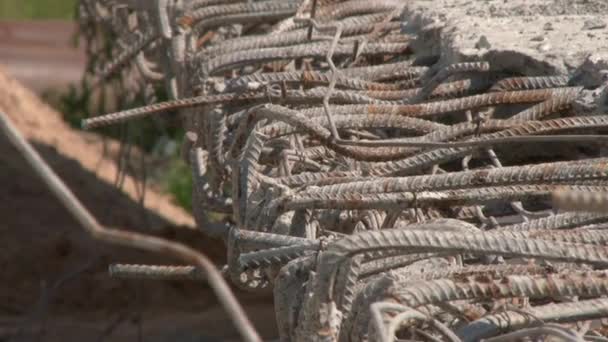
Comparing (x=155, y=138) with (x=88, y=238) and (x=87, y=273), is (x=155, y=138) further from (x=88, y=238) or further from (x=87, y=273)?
(x=87, y=273)

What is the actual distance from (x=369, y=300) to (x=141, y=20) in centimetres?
279

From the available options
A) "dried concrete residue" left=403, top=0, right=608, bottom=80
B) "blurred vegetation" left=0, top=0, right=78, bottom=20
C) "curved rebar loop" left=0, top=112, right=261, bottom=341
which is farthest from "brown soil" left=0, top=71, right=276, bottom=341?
"blurred vegetation" left=0, top=0, right=78, bottom=20

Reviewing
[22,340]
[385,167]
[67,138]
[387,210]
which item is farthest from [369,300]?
[67,138]

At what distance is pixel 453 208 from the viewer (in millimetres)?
2154

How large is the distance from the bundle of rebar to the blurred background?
1304mm

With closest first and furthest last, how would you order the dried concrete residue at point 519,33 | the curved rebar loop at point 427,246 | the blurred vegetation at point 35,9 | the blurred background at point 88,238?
the curved rebar loop at point 427,246 < the dried concrete residue at point 519,33 < the blurred background at point 88,238 < the blurred vegetation at point 35,9

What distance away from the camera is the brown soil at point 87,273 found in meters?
6.68

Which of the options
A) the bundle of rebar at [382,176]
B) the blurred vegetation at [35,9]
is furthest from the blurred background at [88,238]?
the blurred vegetation at [35,9]

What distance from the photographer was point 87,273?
732 centimetres

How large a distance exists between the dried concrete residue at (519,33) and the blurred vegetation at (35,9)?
1168 cm

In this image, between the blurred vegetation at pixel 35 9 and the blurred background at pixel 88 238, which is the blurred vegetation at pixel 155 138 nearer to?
the blurred background at pixel 88 238

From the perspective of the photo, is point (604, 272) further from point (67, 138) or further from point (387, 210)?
point (67, 138)

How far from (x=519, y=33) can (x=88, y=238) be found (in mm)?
4887

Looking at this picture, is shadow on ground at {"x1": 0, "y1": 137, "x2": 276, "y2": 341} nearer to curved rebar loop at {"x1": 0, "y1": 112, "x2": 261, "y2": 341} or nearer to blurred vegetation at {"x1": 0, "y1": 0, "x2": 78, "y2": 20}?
curved rebar loop at {"x1": 0, "y1": 112, "x2": 261, "y2": 341}
